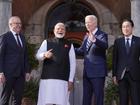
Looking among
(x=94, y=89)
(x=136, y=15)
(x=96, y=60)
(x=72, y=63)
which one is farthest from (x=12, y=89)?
(x=136, y=15)

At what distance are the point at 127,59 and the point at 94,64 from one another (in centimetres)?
55

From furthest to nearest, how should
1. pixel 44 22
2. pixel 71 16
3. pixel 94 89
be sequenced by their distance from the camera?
1. pixel 71 16
2. pixel 44 22
3. pixel 94 89

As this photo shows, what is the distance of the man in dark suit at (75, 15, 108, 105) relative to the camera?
6.82 meters

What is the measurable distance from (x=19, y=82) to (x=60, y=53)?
79 centimetres

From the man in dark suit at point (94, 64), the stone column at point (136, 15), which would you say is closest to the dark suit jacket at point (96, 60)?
the man in dark suit at point (94, 64)

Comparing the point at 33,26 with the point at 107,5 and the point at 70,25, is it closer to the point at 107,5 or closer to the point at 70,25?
the point at 70,25

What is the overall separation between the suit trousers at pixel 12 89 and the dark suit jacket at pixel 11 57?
0.10m

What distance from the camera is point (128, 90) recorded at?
705 centimetres

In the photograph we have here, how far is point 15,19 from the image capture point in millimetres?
6883

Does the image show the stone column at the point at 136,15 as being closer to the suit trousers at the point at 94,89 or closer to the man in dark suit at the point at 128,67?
the man in dark suit at the point at 128,67

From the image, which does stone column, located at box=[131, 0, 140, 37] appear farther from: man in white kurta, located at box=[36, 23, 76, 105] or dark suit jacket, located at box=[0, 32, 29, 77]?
dark suit jacket, located at box=[0, 32, 29, 77]

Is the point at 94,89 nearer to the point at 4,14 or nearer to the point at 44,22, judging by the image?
the point at 4,14

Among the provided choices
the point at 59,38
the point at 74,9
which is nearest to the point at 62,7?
the point at 74,9

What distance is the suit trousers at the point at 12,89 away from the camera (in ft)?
22.5
